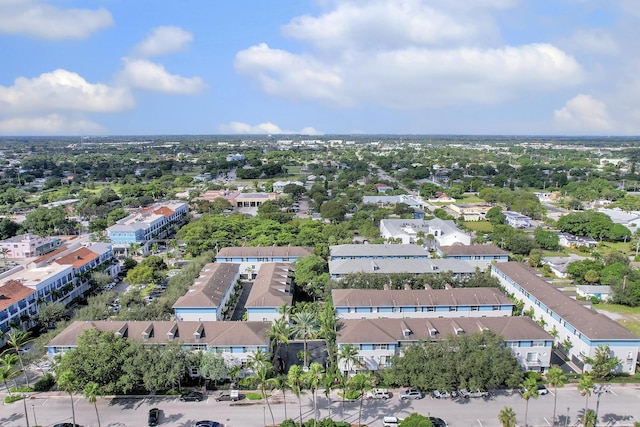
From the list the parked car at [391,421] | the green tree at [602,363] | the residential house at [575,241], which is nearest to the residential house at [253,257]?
the parked car at [391,421]

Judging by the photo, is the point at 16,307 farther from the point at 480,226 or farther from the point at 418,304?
the point at 480,226

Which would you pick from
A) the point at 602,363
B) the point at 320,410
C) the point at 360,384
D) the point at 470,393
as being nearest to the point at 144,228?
the point at 320,410

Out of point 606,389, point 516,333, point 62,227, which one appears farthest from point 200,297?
point 62,227

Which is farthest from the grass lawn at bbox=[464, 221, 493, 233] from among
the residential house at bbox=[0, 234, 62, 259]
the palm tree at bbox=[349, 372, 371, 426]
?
the residential house at bbox=[0, 234, 62, 259]

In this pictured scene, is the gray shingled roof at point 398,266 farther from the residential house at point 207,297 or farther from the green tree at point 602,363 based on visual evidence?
the green tree at point 602,363

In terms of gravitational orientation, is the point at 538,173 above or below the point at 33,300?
above

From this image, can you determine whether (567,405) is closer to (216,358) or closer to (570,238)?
(216,358)
